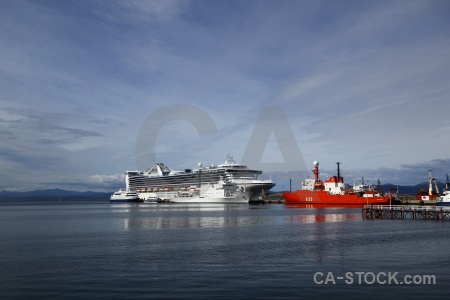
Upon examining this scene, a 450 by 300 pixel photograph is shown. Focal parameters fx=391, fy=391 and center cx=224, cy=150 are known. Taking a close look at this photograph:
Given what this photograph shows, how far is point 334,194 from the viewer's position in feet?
342

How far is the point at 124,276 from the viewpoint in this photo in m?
22.7

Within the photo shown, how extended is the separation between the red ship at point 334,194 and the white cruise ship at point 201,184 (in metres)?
10.8

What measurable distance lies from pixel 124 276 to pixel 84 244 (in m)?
15.4

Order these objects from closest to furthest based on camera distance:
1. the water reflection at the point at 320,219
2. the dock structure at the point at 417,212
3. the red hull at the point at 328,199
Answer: the dock structure at the point at 417,212 < the water reflection at the point at 320,219 < the red hull at the point at 328,199

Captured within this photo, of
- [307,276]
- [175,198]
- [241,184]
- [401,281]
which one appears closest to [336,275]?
[307,276]

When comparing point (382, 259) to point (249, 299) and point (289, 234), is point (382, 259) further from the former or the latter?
point (289, 234)

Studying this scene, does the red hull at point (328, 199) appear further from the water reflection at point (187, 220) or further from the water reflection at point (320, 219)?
the water reflection at point (320, 219)

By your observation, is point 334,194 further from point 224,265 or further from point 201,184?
point 224,265

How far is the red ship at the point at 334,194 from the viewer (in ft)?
324

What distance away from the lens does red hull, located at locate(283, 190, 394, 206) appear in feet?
313

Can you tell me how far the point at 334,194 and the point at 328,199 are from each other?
2.08 meters

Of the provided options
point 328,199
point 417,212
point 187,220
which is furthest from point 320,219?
point 328,199

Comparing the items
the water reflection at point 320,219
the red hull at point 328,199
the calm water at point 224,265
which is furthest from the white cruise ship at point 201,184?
the calm water at point 224,265

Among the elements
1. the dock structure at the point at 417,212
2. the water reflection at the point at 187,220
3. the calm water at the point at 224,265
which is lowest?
the water reflection at the point at 187,220
